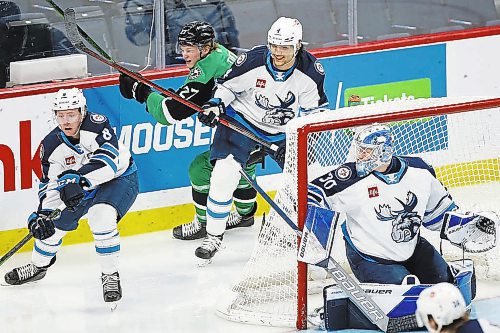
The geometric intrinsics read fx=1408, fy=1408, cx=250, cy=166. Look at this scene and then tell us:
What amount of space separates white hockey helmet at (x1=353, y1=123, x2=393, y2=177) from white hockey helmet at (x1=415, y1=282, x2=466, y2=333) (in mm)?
1333

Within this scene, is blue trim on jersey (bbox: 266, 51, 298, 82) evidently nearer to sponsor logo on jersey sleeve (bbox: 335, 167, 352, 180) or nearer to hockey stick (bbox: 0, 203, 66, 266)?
sponsor logo on jersey sleeve (bbox: 335, 167, 352, 180)

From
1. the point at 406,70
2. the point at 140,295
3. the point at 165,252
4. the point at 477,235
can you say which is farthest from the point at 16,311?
the point at 406,70

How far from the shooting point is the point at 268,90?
238 inches

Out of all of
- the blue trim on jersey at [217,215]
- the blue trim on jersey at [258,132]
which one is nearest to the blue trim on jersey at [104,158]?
the blue trim on jersey at [217,215]

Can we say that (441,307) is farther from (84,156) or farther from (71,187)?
(84,156)

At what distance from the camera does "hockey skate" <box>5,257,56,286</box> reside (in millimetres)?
5919

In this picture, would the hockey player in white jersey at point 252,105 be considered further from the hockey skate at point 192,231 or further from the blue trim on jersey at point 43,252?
the blue trim on jersey at point 43,252

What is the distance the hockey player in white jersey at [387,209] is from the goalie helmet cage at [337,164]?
0.12m

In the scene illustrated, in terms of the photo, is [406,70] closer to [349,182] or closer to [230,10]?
[230,10]

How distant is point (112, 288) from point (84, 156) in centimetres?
55

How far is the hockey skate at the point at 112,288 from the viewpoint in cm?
566

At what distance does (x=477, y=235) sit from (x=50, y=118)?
1.99 metres

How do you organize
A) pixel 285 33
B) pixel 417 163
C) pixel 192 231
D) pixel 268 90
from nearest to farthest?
pixel 417 163
pixel 285 33
pixel 268 90
pixel 192 231

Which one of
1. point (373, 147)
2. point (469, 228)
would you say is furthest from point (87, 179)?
point (469, 228)
